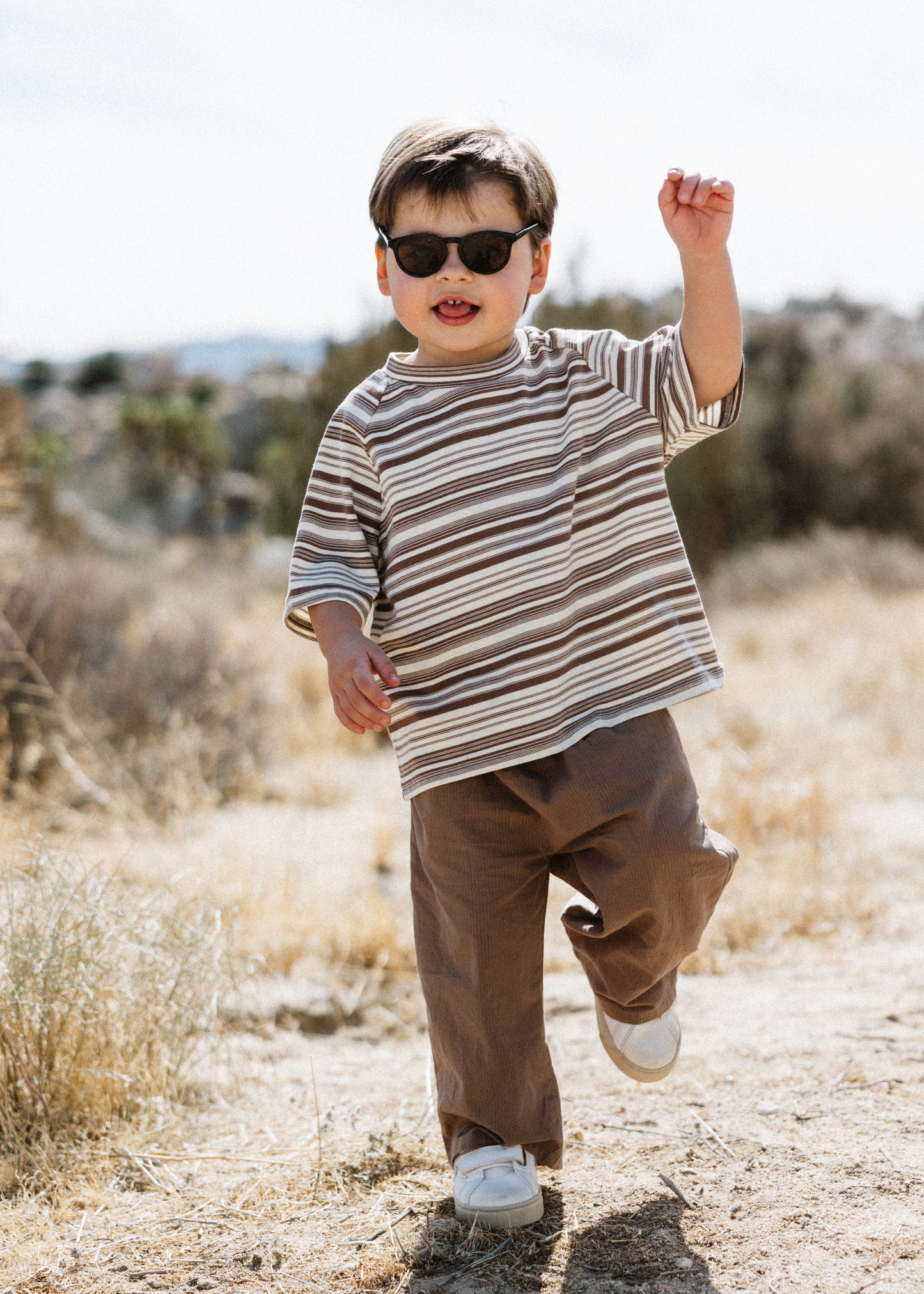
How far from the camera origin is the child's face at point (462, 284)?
2.04 m

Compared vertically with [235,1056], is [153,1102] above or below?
above

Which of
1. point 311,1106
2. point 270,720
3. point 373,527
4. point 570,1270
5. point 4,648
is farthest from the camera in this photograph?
point 270,720

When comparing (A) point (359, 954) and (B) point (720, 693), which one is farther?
(B) point (720, 693)

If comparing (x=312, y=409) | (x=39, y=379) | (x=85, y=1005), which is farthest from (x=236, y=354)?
(x=85, y=1005)

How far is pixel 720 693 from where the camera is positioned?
7176 mm

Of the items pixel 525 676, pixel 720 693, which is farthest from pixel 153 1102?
pixel 720 693

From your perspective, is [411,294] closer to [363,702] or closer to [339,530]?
[339,530]

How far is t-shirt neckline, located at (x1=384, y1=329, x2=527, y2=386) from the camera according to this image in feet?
6.95

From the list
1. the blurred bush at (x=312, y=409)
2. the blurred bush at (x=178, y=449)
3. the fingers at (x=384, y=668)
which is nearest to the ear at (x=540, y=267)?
the fingers at (x=384, y=668)

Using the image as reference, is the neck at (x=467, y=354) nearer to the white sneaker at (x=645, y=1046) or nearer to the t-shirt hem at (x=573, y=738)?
the t-shirt hem at (x=573, y=738)

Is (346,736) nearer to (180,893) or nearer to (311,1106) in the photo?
(180,893)

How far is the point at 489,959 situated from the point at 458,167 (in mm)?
1279

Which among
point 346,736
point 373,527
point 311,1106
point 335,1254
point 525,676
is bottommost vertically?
point 346,736

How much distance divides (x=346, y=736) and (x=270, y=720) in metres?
0.46
